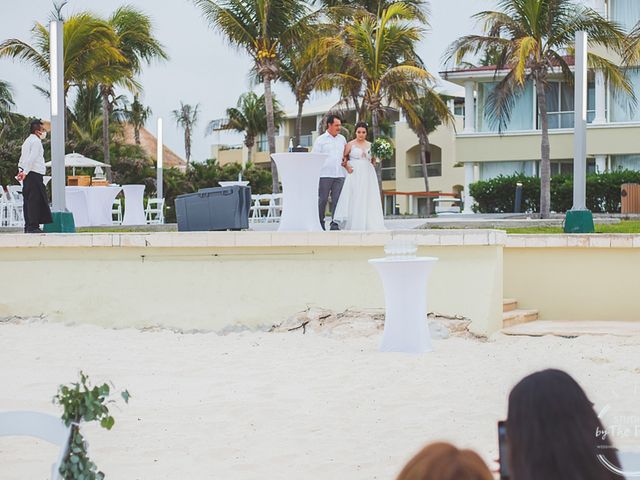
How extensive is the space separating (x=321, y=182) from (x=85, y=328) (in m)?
3.19

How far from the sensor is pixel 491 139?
32.5 m

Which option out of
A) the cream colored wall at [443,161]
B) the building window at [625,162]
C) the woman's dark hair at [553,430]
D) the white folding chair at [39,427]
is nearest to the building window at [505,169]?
the building window at [625,162]

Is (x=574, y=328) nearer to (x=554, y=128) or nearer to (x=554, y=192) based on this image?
(x=554, y=192)

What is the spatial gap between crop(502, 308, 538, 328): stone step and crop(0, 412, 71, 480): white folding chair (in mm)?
7697

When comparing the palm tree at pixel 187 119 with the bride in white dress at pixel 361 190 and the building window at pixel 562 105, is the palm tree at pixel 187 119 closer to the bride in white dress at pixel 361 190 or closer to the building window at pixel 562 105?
the building window at pixel 562 105

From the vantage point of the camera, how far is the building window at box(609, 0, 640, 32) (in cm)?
3153

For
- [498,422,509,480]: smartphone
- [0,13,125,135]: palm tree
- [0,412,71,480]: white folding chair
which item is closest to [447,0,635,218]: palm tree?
[0,13,125,135]: palm tree

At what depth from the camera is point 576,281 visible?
11.4 metres

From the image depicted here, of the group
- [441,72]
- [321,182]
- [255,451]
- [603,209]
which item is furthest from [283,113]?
[255,451]

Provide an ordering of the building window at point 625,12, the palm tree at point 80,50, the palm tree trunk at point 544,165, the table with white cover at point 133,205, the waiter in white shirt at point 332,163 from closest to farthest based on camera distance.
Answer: the waiter in white shirt at point 332,163, the table with white cover at point 133,205, the palm tree trunk at point 544,165, the palm tree at point 80,50, the building window at point 625,12

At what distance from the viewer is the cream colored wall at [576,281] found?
11.3 meters

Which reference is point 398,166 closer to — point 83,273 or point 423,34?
point 423,34

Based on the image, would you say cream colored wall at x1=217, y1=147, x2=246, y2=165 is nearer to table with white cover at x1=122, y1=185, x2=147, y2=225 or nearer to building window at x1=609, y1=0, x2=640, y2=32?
building window at x1=609, y1=0, x2=640, y2=32

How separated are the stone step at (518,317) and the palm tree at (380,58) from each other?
56.0ft
